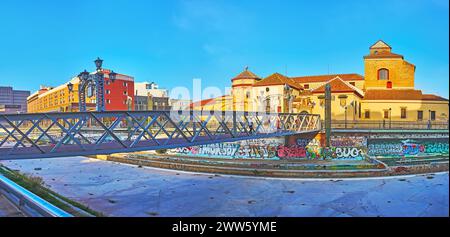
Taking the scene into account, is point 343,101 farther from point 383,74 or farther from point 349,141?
point 349,141

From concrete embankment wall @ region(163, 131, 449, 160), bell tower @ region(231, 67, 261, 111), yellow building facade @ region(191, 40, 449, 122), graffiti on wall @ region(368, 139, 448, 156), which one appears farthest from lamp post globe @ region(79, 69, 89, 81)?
bell tower @ region(231, 67, 261, 111)

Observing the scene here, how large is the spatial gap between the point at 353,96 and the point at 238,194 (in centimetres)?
1251

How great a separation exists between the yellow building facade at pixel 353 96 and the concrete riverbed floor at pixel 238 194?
5581 millimetres

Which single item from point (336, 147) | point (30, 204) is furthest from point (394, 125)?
point (30, 204)

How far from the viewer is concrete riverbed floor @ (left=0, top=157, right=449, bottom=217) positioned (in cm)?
578

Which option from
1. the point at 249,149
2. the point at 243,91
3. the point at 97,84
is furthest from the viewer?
the point at 243,91

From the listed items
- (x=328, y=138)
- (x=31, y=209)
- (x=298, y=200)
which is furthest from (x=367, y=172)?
(x=31, y=209)

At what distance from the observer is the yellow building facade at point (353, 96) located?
13.7m

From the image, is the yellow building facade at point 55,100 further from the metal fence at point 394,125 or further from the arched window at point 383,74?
the arched window at point 383,74

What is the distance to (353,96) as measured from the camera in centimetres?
1691

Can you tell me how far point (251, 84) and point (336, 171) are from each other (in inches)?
530

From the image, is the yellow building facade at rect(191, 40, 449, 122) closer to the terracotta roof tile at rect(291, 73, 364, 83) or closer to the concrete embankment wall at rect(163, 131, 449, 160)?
the terracotta roof tile at rect(291, 73, 364, 83)
